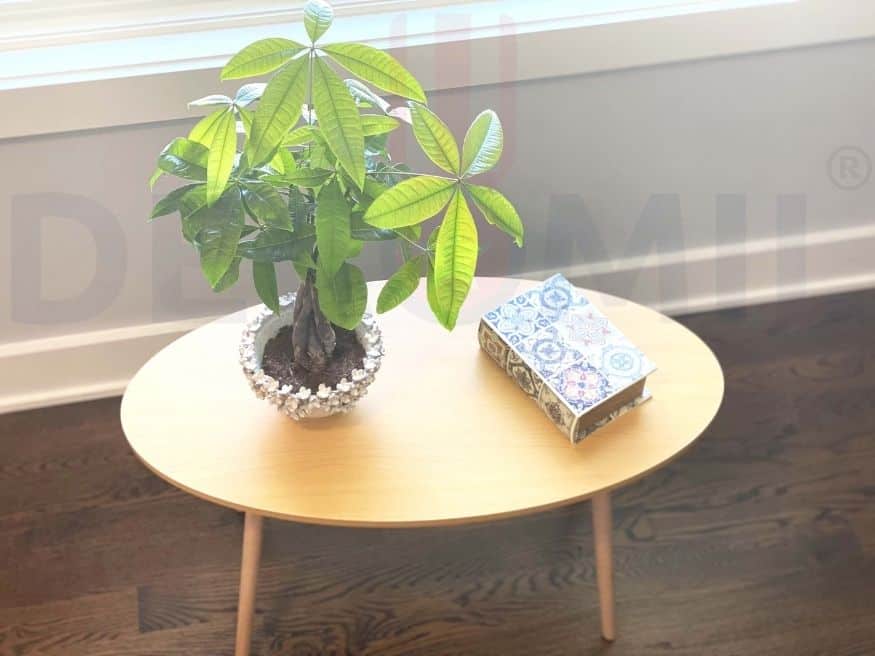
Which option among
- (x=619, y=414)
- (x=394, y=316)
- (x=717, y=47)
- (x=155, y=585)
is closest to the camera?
(x=619, y=414)

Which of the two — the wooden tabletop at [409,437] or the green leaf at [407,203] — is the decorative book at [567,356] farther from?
the green leaf at [407,203]

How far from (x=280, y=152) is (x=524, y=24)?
645mm

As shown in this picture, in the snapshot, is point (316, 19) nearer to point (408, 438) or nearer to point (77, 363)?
point (408, 438)

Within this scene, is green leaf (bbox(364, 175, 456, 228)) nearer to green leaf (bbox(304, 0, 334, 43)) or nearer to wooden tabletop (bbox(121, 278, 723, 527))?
green leaf (bbox(304, 0, 334, 43))

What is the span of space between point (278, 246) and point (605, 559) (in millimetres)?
641

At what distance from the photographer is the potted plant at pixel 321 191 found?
1.01 meters

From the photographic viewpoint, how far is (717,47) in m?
1.68

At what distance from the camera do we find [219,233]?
1079mm

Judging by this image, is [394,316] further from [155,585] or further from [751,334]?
[751,334]

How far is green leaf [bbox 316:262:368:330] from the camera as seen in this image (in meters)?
1.12

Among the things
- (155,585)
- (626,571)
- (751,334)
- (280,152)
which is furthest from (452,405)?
(751,334)

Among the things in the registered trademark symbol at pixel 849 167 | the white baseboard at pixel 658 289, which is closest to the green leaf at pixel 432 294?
the white baseboard at pixel 658 289

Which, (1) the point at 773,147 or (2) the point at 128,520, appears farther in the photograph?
(1) the point at 773,147

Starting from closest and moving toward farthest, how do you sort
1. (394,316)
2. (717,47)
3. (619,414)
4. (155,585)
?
(619,414)
(394,316)
(155,585)
(717,47)
